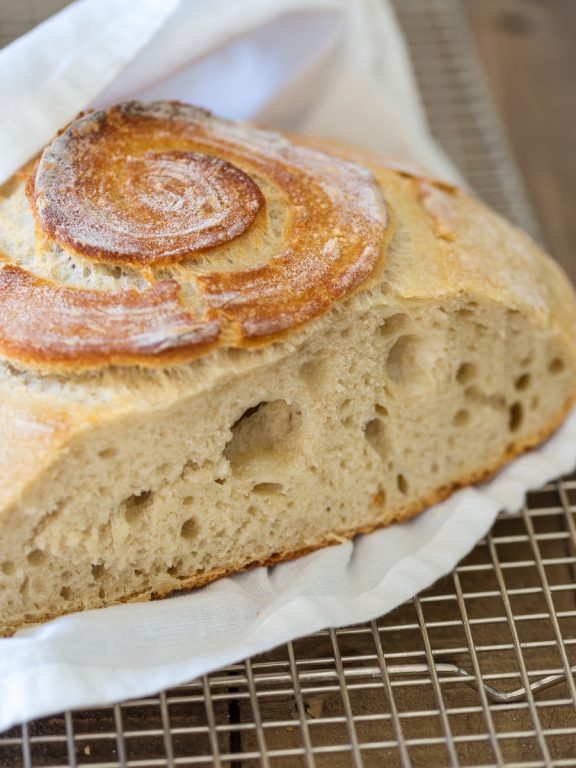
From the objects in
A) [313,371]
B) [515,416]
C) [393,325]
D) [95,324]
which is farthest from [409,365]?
[95,324]

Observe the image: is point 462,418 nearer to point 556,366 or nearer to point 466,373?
point 466,373

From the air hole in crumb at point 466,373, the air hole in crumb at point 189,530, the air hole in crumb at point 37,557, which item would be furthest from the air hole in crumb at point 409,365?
the air hole in crumb at point 37,557

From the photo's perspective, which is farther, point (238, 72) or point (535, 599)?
point (238, 72)

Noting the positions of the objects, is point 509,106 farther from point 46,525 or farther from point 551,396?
point 46,525

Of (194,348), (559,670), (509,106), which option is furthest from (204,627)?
(509,106)

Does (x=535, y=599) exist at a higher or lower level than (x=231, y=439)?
lower
